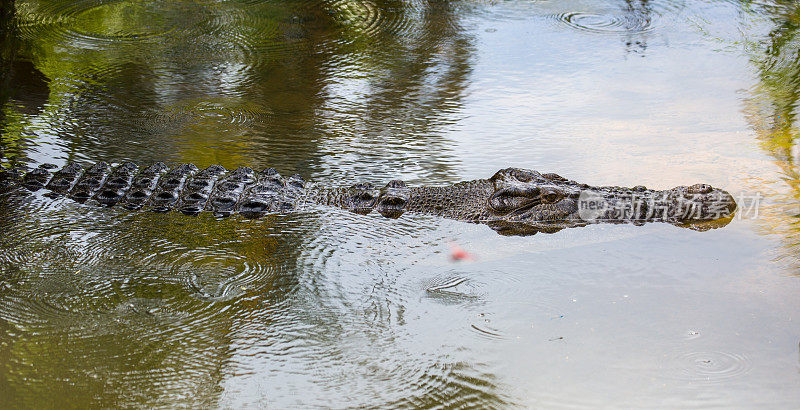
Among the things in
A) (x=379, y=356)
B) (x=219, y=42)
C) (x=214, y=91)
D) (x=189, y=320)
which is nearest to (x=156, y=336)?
(x=189, y=320)

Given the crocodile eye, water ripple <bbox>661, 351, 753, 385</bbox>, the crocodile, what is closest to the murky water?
water ripple <bbox>661, 351, 753, 385</bbox>

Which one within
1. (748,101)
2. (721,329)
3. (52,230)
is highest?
(748,101)

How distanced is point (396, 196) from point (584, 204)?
46.0 inches

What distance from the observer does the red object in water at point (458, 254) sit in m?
3.96

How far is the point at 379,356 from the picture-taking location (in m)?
3.10

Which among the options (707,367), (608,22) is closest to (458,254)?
(707,367)

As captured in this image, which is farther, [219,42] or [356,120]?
[219,42]

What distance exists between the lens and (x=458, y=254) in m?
4.01

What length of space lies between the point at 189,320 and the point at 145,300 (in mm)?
337

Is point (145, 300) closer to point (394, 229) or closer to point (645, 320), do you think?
point (394, 229)

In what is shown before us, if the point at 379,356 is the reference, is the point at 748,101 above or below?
above

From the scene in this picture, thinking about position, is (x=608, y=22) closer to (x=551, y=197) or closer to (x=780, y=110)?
(x=780, y=110)

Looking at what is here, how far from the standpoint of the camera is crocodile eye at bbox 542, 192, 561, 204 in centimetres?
432

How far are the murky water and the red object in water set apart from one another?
0.05 metres
